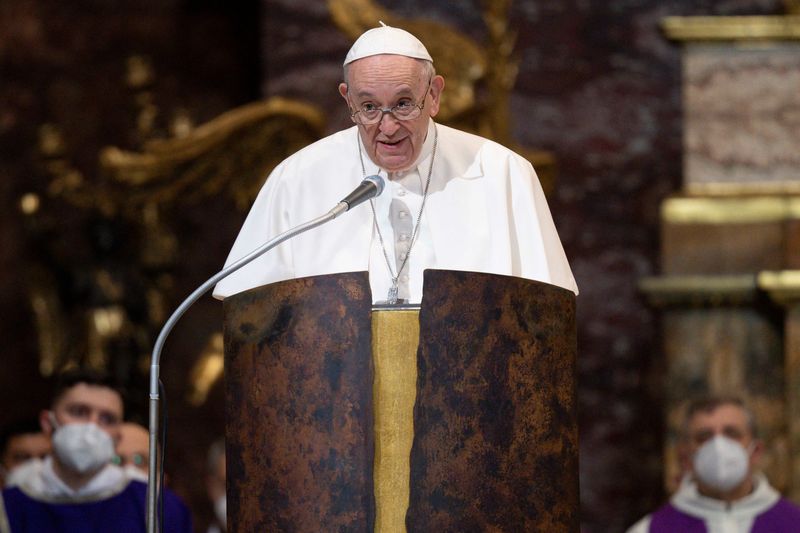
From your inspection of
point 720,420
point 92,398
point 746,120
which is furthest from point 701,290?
point 92,398

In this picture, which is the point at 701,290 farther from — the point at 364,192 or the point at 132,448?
the point at 364,192

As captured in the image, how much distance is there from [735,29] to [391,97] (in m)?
4.16

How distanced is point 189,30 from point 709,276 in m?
3.66

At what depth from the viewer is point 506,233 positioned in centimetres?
469

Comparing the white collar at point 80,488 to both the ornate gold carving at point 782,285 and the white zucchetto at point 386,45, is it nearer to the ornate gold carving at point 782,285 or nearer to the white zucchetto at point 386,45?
the white zucchetto at point 386,45

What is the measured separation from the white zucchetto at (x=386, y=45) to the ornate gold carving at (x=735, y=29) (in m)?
3.86

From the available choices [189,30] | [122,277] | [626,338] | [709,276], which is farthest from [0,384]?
[709,276]

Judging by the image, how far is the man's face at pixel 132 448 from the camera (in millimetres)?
6320

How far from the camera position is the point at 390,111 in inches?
179

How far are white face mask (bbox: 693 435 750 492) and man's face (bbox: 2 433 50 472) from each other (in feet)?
7.76

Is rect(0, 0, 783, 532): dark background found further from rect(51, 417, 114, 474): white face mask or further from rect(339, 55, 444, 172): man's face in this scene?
rect(339, 55, 444, 172): man's face

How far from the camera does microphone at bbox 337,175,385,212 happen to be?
414cm

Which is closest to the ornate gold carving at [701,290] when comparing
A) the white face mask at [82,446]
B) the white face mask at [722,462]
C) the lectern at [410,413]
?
the white face mask at [722,462]

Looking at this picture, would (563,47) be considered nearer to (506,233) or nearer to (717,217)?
(717,217)
